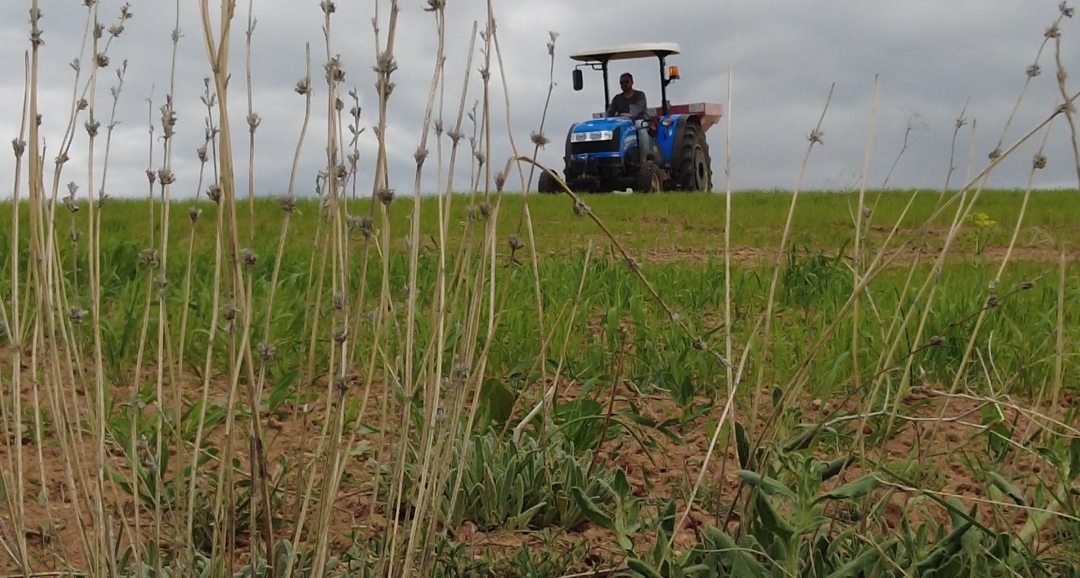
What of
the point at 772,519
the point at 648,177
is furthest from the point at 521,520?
the point at 648,177

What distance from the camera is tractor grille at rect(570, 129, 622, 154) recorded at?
40.8 ft

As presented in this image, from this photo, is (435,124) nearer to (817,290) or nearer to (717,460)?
(717,460)

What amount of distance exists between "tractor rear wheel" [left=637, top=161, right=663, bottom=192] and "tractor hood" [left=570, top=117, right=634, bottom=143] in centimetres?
52

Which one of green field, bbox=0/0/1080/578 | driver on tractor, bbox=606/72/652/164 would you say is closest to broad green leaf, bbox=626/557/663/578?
green field, bbox=0/0/1080/578

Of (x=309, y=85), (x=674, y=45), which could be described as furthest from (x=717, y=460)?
(x=674, y=45)

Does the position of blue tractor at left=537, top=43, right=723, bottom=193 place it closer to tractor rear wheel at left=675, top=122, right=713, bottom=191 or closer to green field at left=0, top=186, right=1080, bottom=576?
tractor rear wheel at left=675, top=122, right=713, bottom=191

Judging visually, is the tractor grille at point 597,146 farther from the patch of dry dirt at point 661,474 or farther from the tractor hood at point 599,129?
the patch of dry dirt at point 661,474

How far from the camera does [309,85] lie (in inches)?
59.6

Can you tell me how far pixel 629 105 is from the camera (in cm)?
1314

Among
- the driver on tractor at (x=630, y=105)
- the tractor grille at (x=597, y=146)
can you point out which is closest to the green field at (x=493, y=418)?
the tractor grille at (x=597, y=146)

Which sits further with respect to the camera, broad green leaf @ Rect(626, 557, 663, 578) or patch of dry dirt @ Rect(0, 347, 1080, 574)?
patch of dry dirt @ Rect(0, 347, 1080, 574)

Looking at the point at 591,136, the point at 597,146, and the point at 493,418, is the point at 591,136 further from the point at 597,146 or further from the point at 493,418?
the point at 493,418

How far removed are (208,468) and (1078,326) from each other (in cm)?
294

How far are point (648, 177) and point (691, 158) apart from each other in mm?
1288
